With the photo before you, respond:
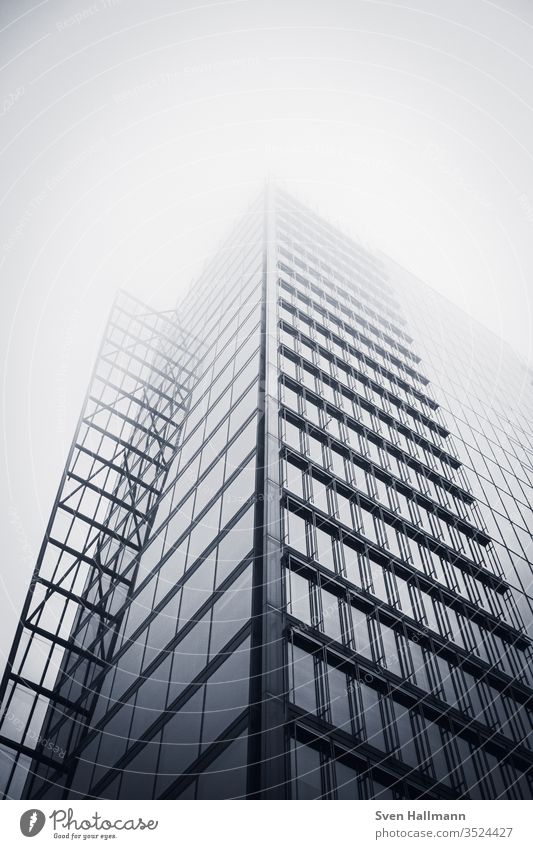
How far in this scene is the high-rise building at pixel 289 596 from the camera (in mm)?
17062

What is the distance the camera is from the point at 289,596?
62.5ft

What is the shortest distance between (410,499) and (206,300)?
24468 millimetres

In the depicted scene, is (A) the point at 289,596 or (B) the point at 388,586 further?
(B) the point at 388,586

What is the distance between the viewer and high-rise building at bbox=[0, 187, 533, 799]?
17.1m

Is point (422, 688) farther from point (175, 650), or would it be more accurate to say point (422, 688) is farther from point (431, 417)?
point (431, 417)

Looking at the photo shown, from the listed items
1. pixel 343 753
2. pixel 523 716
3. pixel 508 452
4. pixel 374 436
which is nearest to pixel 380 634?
pixel 343 753

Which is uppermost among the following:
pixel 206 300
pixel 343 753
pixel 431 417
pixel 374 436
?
pixel 206 300

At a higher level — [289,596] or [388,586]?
[388,586]

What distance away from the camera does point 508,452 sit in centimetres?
4297

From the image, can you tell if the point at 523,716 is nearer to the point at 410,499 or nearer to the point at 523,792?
the point at 523,792

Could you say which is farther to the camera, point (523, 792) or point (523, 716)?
point (523, 716)

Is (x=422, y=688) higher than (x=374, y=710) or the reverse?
higher

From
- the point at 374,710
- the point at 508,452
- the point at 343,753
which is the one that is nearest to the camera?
the point at 343,753
